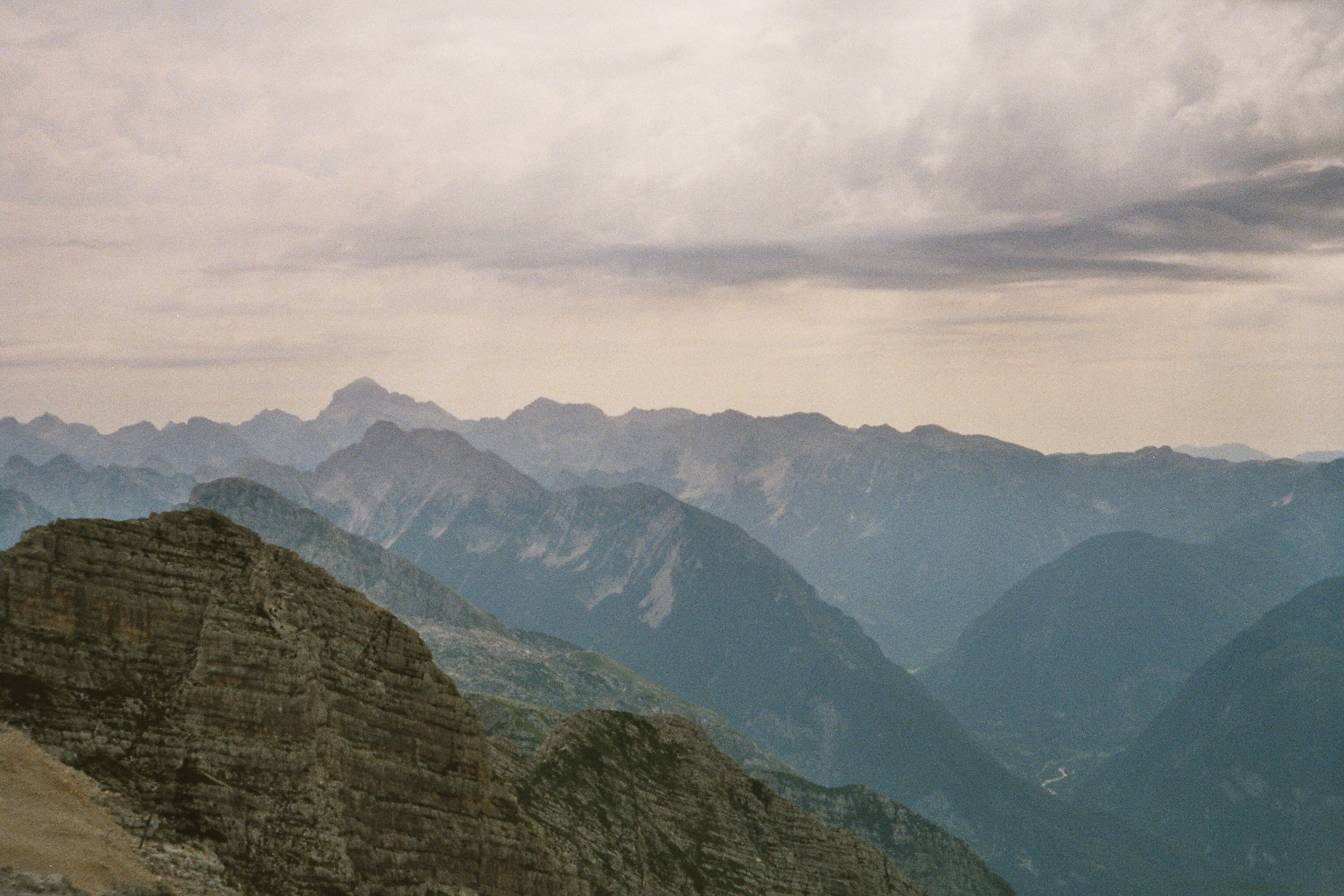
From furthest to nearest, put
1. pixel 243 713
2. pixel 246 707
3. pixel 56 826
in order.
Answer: pixel 246 707 → pixel 243 713 → pixel 56 826

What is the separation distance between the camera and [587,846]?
18075cm

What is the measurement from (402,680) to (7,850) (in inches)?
1791

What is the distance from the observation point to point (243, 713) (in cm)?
9850

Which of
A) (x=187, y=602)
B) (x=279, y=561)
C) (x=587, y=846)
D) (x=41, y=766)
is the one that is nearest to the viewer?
(x=41, y=766)

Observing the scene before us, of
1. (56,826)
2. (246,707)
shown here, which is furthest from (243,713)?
(56,826)

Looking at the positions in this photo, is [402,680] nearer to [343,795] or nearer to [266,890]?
[343,795]

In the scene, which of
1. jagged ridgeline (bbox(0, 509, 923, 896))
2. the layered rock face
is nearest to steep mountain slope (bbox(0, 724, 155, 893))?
jagged ridgeline (bbox(0, 509, 923, 896))

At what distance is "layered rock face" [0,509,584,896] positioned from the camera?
91.4 metres

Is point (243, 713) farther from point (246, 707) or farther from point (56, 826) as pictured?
point (56, 826)

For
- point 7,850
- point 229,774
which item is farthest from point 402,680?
point 7,850

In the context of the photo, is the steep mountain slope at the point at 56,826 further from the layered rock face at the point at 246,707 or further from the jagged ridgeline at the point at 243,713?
the layered rock face at the point at 246,707

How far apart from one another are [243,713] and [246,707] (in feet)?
1.78

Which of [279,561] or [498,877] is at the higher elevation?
[279,561]

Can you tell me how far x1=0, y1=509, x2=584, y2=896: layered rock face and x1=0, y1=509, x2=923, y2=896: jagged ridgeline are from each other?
0.16 meters
